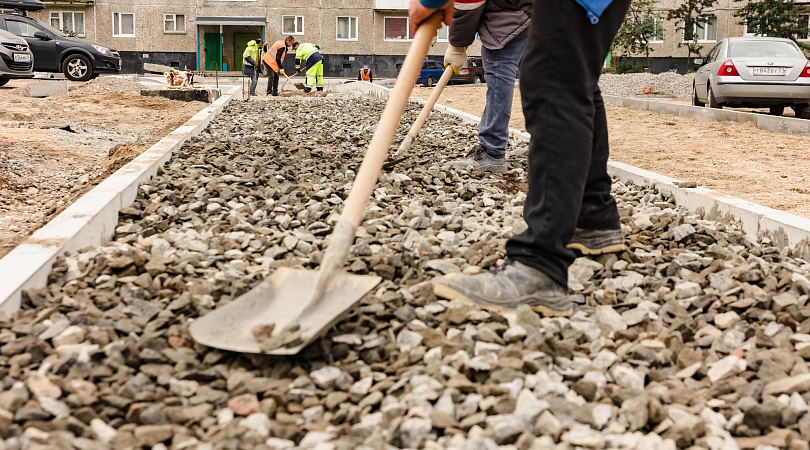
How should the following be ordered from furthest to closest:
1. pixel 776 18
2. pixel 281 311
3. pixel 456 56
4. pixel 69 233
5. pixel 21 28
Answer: pixel 776 18, pixel 21 28, pixel 456 56, pixel 69 233, pixel 281 311

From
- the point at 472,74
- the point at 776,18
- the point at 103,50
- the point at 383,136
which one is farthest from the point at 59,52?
the point at 776,18

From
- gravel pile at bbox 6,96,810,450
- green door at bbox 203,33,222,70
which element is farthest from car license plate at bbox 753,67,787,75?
green door at bbox 203,33,222,70

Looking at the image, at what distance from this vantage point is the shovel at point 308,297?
6.01 feet

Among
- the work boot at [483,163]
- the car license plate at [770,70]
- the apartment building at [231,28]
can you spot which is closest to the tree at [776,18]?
the apartment building at [231,28]

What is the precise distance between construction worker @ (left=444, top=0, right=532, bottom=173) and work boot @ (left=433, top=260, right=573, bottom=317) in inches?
102

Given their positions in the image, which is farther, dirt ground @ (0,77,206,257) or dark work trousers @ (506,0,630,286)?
dirt ground @ (0,77,206,257)

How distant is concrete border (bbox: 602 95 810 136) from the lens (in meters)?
8.47

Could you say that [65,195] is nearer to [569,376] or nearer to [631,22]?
[569,376]

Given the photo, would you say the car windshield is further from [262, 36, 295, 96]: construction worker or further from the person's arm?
the person's arm

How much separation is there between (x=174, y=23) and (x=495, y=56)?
33.3 meters

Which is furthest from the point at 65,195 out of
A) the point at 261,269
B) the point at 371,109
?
the point at 371,109

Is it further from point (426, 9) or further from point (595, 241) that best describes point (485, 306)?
point (426, 9)

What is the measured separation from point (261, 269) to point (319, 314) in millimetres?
674

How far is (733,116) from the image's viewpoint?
9883 millimetres
